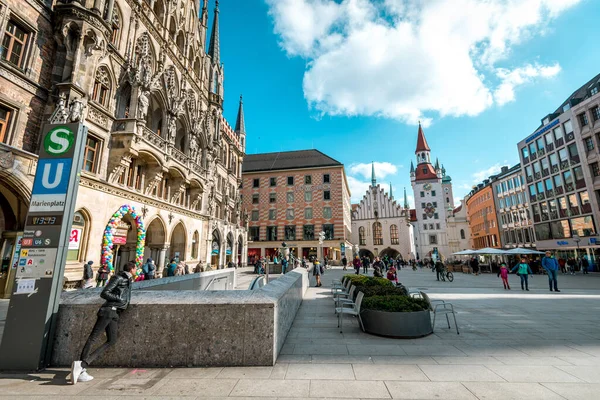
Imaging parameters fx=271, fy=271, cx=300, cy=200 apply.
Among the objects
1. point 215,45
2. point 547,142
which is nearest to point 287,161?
point 215,45

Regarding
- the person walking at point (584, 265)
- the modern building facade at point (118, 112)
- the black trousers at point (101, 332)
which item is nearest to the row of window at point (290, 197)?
Answer: the modern building facade at point (118, 112)

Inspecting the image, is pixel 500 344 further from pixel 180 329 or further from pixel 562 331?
pixel 180 329

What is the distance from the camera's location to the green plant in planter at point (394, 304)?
20.0 ft

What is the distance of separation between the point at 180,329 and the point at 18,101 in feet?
43.0

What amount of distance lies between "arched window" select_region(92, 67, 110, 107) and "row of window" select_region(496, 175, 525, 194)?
170ft

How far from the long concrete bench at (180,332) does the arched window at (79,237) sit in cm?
1049

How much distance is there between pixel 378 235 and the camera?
62.0 meters

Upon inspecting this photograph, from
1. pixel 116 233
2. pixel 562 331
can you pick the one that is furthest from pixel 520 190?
pixel 116 233

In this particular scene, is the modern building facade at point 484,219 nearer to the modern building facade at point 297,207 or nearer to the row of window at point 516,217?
the row of window at point 516,217

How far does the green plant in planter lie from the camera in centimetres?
611

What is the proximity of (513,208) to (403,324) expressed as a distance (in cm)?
4956

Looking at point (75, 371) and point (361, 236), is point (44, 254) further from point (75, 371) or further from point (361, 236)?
point (361, 236)

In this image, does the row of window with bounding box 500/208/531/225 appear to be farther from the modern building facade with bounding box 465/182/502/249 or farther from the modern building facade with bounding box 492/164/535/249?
the modern building facade with bounding box 465/182/502/249

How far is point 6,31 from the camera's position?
35.3ft
